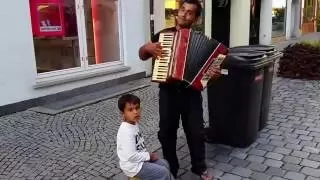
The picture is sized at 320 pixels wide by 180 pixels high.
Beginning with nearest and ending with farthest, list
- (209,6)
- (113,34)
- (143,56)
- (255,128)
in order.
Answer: (143,56) → (255,128) → (113,34) → (209,6)

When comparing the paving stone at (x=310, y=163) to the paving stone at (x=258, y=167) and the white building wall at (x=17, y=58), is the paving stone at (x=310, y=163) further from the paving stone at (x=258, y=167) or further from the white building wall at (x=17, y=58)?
the white building wall at (x=17, y=58)

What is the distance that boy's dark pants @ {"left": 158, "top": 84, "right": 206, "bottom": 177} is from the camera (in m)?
3.72

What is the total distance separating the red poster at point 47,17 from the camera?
6770 millimetres

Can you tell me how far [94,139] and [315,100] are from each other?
4191 millimetres

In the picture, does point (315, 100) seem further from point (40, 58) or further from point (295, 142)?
point (40, 58)

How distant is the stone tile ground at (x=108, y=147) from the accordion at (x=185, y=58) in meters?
1.17

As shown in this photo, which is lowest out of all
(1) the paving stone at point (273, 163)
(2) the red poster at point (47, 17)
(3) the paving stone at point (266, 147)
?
(1) the paving stone at point (273, 163)

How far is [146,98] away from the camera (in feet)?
24.0

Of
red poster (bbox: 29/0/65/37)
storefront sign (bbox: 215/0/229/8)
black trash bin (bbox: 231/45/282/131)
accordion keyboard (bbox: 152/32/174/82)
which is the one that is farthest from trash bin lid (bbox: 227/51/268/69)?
storefront sign (bbox: 215/0/229/8)

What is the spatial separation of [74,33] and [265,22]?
33.2 feet

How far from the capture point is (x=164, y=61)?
3467 millimetres

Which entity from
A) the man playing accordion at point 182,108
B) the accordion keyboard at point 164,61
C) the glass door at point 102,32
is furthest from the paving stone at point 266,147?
the glass door at point 102,32

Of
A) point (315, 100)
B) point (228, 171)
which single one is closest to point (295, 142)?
point (228, 171)

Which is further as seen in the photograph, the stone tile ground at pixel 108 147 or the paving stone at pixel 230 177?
the stone tile ground at pixel 108 147
